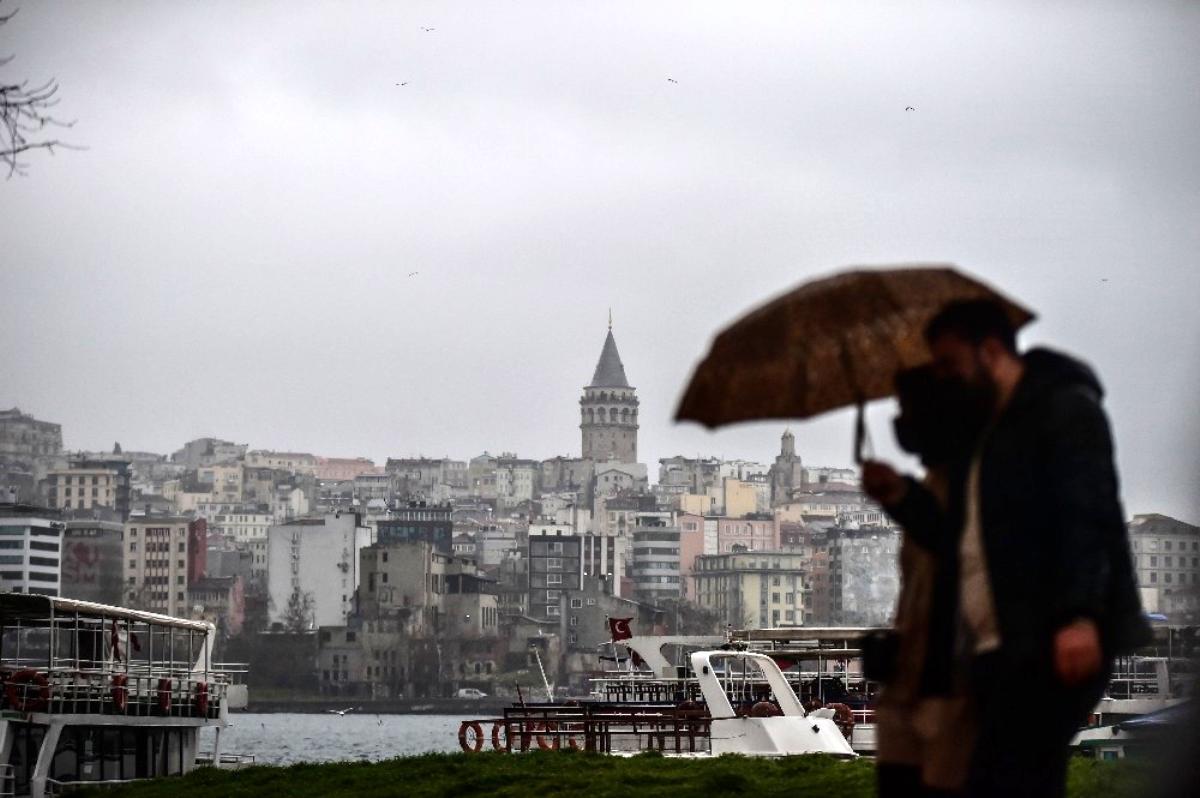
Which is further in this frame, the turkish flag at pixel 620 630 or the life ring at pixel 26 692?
the turkish flag at pixel 620 630

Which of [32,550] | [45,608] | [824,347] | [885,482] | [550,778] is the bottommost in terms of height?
[550,778]

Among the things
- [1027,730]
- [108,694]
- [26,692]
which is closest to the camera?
[1027,730]

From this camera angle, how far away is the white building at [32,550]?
523ft

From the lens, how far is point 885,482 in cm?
665

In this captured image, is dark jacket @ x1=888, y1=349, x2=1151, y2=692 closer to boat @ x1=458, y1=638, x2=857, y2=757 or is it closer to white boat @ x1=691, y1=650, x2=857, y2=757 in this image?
boat @ x1=458, y1=638, x2=857, y2=757

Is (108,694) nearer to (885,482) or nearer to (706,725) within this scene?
(706,725)

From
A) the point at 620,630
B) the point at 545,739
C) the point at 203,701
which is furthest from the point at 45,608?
the point at 620,630

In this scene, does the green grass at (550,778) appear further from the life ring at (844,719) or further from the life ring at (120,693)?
the life ring at (844,719)

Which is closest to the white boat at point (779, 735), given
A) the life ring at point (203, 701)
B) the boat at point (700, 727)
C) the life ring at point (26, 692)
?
the boat at point (700, 727)

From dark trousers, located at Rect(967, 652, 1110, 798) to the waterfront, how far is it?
155 ft

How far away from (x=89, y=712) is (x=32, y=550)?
141m

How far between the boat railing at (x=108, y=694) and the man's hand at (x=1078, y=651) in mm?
20282

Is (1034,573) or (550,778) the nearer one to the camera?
(1034,573)

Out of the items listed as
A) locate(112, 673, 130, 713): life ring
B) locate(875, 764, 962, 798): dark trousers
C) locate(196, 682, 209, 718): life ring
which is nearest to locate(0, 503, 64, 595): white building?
locate(196, 682, 209, 718): life ring
